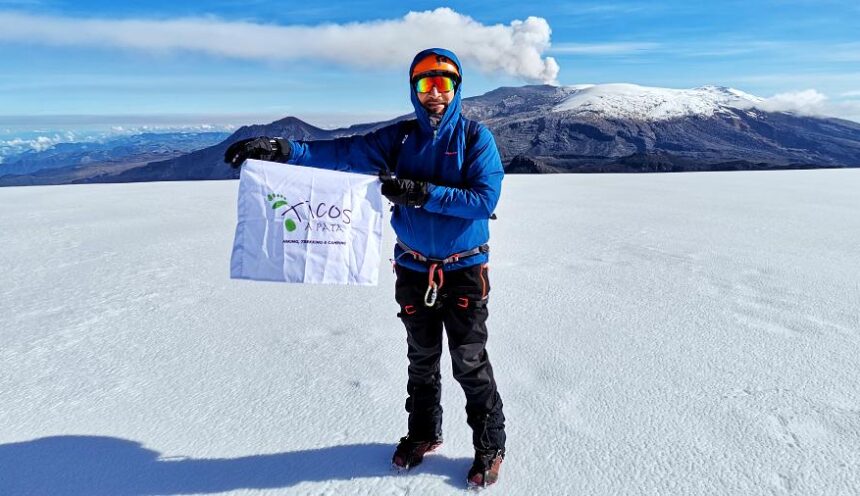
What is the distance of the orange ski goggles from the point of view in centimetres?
258

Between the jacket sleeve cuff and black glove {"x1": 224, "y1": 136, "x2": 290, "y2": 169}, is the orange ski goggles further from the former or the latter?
black glove {"x1": 224, "y1": 136, "x2": 290, "y2": 169}

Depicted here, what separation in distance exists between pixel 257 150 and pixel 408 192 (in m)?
0.93

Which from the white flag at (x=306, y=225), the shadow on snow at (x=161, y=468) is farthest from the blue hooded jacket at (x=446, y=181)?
the shadow on snow at (x=161, y=468)

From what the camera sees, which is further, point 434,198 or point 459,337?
point 459,337

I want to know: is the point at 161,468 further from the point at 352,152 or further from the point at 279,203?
the point at 352,152

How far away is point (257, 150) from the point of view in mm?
2797

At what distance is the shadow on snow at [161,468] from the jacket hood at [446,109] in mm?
1774

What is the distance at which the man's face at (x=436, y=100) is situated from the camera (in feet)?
8.48

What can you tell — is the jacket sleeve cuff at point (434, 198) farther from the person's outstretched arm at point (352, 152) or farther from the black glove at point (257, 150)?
the black glove at point (257, 150)

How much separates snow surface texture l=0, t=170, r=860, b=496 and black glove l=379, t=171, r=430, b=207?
1406mm

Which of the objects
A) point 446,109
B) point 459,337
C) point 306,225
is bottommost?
point 459,337

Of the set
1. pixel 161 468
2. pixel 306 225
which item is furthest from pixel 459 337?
pixel 161 468

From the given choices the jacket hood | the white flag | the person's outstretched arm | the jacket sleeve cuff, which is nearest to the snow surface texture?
the white flag

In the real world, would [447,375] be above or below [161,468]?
above
